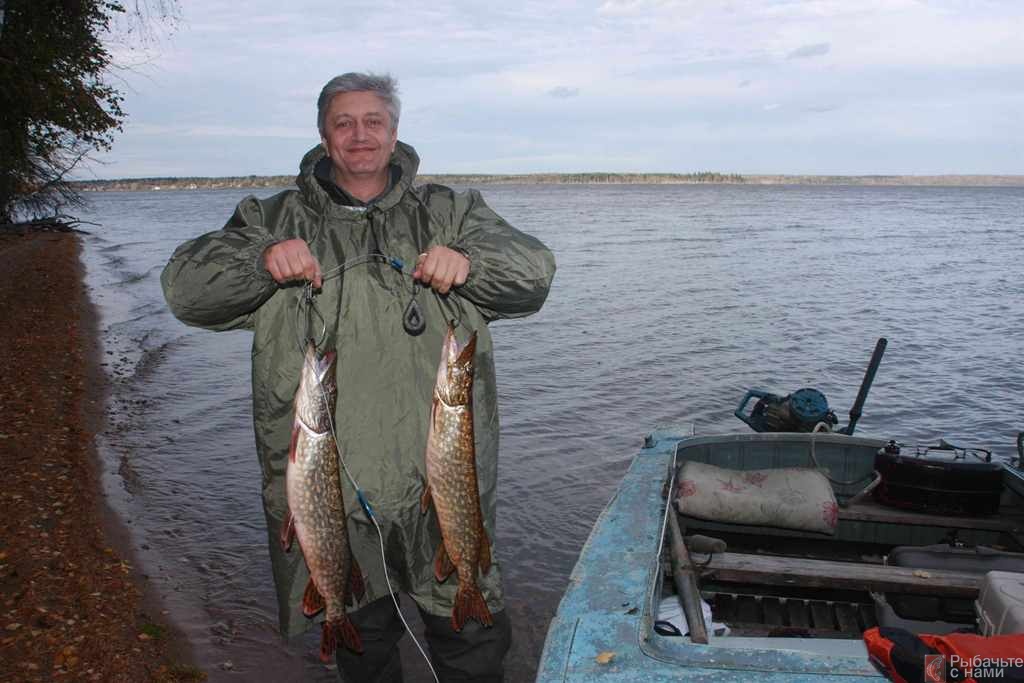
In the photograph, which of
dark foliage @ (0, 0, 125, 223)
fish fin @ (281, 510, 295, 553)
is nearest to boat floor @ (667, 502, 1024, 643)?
fish fin @ (281, 510, 295, 553)

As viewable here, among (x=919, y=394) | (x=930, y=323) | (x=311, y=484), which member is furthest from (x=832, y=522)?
(x=930, y=323)

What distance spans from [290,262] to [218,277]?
0.95 feet

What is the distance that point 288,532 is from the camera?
122 inches

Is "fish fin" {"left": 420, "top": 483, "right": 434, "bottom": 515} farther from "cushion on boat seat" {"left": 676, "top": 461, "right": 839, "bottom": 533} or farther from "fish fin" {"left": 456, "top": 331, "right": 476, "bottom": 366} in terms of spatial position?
"cushion on boat seat" {"left": 676, "top": 461, "right": 839, "bottom": 533}

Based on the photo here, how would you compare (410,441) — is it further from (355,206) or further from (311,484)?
(355,206)

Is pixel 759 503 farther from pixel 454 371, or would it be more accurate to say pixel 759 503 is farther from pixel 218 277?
pixel 218 277

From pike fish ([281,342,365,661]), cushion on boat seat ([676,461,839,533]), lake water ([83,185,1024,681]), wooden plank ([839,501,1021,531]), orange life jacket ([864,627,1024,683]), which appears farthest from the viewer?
lake water ([83,185,1024,681])

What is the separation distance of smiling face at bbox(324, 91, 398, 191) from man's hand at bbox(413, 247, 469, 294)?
53 cm

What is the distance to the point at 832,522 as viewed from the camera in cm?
484

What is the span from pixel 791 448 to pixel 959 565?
5.96 feet

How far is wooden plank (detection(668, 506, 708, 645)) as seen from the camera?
3391 mm

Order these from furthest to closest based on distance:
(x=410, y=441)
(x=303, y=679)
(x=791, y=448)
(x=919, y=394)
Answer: (x=919, y=394), (x=791, y=448), (x=303, y=679), (x=410, y=441)

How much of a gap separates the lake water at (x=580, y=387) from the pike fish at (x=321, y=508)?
259 cm

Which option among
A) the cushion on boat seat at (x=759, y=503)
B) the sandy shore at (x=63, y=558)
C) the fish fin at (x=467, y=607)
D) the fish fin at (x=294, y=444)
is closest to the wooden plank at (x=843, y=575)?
the cushion on boat seat at (x=759, y=503)
